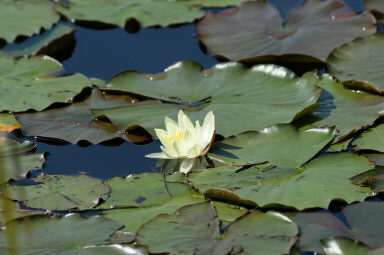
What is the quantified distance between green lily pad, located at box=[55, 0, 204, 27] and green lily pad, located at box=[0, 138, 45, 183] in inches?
57.4

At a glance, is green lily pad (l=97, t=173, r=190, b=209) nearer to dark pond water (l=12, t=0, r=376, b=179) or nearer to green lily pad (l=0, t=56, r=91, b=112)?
dark pond water (l=12, t=0, r=376, b=179)

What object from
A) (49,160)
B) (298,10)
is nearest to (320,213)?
(49,160)

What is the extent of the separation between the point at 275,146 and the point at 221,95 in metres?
0.55

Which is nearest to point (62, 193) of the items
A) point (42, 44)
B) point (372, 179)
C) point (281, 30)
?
point (372, 179)

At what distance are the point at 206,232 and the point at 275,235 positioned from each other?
0.25 metres

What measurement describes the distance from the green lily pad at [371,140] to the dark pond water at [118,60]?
3.16ft

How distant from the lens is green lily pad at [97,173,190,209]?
100 inches

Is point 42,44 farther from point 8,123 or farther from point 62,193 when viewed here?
point 62,193

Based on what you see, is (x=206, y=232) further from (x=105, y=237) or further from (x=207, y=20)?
(x=207, y=20)

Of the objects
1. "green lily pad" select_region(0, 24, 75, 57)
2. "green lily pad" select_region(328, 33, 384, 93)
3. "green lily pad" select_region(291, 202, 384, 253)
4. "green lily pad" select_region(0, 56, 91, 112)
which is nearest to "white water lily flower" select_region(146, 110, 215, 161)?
"green lily pad" select_region(291, 202, 384, 253)

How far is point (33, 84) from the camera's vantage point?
3.48 metres

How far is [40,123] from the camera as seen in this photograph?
10.5 ft

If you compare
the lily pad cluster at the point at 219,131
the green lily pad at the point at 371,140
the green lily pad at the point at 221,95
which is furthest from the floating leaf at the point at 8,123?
the green lily pad at the point at 371,140

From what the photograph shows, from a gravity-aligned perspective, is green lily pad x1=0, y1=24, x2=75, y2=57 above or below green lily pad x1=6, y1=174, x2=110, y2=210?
above
